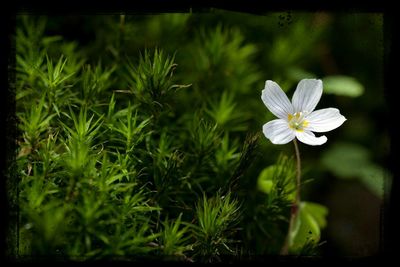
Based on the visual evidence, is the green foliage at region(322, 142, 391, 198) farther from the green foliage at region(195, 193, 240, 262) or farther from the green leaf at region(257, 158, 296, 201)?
the green foliage at region(195, 193, 240, 262)

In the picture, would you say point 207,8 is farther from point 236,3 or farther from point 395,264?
point 395,264

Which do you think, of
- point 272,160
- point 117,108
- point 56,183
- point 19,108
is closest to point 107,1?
point 117,108

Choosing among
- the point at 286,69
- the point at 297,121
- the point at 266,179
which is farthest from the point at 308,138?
the point at 286,69

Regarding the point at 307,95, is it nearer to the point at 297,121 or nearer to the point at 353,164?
the point at 297,121

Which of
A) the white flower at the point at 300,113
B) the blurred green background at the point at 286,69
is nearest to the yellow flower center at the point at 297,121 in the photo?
the white flower at the point at 300,113

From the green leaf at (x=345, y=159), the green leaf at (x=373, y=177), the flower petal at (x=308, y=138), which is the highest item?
the flower petal at (x=308, y=138)

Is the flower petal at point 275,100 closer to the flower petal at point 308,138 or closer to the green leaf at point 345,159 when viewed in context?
the flower petal at point 308,138
